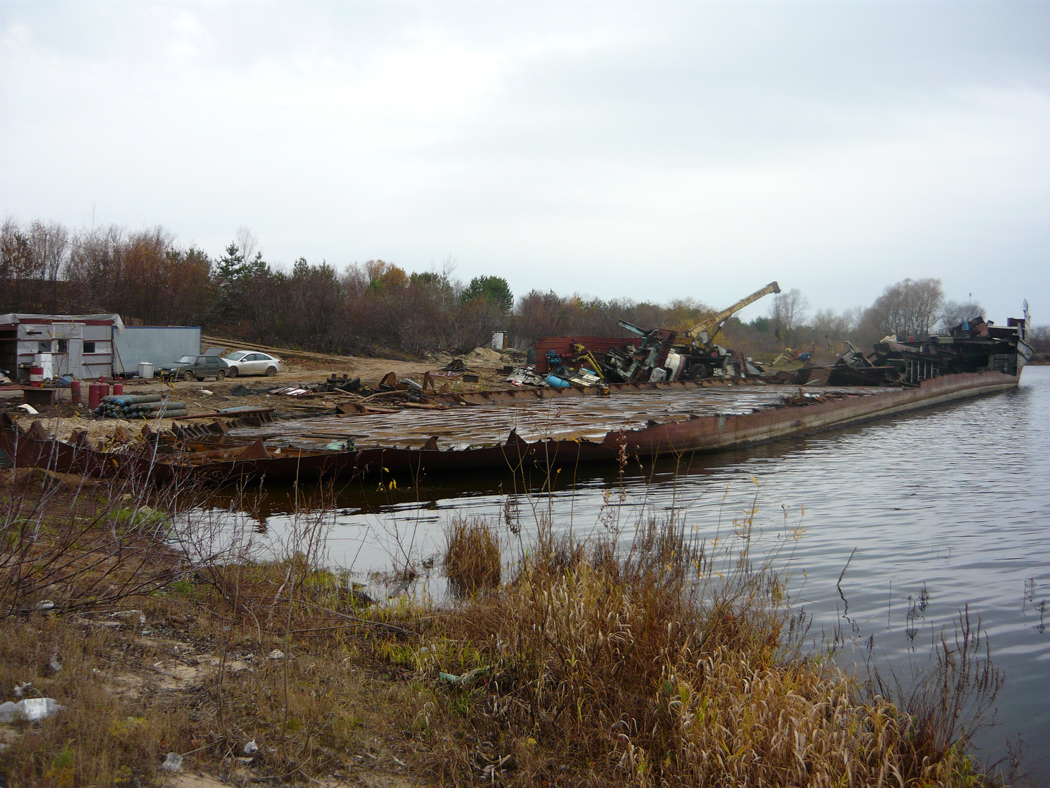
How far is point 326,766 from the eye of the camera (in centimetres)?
340

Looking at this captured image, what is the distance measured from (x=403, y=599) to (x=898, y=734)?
3760mm

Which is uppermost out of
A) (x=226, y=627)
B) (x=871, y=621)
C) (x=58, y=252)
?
(x=58, y=252)

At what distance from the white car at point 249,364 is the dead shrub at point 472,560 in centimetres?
2417

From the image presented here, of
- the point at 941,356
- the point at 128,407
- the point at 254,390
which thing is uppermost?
the point at 941,356

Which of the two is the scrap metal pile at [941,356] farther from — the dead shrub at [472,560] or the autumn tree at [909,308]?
the autumn tree at [909,308]

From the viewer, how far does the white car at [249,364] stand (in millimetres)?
29094

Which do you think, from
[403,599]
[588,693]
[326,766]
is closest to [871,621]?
[588,693]

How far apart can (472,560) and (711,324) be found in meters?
41.0

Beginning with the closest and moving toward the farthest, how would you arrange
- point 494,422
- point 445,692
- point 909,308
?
point 445,692 → point 494,422 → point 909,308

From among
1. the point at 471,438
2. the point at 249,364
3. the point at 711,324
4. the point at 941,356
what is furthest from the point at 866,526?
the point at 941,356

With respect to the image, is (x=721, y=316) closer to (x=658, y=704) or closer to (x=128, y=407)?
(x=128, y=407)

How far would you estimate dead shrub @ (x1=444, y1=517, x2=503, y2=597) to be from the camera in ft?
23.7

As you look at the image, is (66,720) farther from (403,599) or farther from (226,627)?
(403,599)

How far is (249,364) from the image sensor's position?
29.6m
